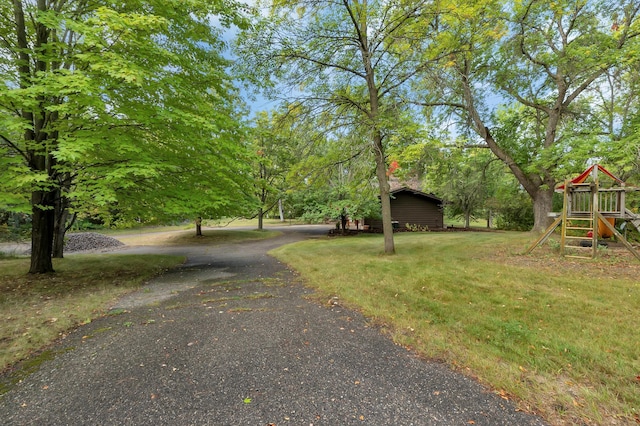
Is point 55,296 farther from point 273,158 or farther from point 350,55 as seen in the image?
point 273,158

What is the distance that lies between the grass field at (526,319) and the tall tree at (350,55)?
400cm

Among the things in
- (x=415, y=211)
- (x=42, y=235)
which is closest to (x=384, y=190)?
(x=42, y=235)

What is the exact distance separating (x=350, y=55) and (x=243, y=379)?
10251mm

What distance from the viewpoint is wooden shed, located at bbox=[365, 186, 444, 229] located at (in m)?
22.7

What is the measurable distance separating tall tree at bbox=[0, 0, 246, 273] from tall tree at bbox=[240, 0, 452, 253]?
4.60 ft

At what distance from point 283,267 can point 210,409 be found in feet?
20.9

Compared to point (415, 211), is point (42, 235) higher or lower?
lower

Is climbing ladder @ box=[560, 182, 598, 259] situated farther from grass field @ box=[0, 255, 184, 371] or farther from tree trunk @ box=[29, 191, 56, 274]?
tree trunk @ box=[29, 191, 56, 274]

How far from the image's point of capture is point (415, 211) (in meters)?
22.9

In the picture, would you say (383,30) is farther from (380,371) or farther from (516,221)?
(516,221)

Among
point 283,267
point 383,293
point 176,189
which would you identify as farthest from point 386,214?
point 176,189

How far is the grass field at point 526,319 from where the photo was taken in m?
2.47

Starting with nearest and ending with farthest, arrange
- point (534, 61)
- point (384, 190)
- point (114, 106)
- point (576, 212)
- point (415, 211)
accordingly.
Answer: point (114, 106)
point (576, 212)
point (384, 190)
point (534, 61)
point (415, 211)

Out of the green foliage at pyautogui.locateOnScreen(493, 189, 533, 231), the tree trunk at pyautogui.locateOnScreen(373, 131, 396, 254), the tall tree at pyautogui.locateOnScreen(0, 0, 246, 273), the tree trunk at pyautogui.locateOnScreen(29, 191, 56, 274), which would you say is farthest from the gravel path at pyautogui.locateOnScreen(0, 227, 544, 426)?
the green foliage at pyautogui.locateOnScreen(493, 189, 533, 231)
